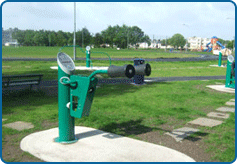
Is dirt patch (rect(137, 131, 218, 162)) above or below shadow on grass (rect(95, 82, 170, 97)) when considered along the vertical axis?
below

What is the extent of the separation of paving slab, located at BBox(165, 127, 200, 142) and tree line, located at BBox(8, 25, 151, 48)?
7219 cm

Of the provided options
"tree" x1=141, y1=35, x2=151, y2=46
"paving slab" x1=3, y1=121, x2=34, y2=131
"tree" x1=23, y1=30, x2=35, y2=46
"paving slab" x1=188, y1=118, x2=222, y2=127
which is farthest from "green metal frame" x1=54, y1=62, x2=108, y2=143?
"tree" x1=141, y1=35, x2=151, y2=46

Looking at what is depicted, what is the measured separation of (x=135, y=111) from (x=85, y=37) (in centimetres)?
7527

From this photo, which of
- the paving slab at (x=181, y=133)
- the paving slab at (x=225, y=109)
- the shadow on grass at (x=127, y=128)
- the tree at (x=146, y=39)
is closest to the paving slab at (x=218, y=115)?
the paving slab at (x=225, y=109)

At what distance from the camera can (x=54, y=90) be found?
9672 millimetres

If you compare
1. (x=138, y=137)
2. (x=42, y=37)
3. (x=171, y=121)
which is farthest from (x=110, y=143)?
(x=42, y=37)

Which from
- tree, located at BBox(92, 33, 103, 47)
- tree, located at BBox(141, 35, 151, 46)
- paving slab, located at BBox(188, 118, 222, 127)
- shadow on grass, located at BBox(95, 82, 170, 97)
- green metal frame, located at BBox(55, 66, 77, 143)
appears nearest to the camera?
green metal frame, located at BBox(55, 66, 77, 143)

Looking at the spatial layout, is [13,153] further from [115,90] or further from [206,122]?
[115,90]

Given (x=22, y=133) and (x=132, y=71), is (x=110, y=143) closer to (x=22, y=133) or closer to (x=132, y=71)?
(x=132, y=71)

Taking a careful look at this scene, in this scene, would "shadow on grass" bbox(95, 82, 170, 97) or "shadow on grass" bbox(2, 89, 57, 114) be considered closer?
"shadow on grass" bbox(2, 89, 57, 114)

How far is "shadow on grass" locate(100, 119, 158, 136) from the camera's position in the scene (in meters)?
5.27

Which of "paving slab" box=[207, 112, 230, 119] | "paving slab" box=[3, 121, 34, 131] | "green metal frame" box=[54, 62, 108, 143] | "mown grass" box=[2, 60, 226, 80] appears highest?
"green metal frame" box=[54, 62, 108, 143]

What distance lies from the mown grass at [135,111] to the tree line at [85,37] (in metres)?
68.7

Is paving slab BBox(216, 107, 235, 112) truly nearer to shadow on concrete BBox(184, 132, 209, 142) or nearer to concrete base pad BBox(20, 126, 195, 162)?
shadow on concrete BBox(184, 132, 209, 142)
